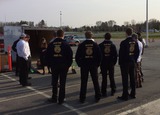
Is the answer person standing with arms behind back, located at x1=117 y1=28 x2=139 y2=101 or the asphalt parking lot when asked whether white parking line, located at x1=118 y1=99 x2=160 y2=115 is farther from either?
person standing with arms behind back, located at x1=117 y1=28 x2=139 y2=101

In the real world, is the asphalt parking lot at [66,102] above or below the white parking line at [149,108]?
above

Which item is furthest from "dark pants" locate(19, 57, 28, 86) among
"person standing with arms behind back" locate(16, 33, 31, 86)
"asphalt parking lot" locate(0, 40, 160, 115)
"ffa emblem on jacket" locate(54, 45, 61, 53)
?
"ffa emblem on jacket" locate(54, 45, 61, 53)

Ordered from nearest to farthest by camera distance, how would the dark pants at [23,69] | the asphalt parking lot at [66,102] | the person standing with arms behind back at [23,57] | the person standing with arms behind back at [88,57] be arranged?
1. the asphalt parking lot at [66,102]
2. the person standing with arms behind back at [88,57]
3. the person standing with arms behind back at [23,57]
4. the dark pants at [23,69]

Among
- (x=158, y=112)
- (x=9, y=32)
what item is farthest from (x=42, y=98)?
(x=9, y=32)

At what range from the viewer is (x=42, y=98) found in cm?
879

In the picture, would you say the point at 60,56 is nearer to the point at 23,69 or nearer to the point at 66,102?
the point at 66,102

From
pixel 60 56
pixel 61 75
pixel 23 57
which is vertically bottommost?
pixel 61 75

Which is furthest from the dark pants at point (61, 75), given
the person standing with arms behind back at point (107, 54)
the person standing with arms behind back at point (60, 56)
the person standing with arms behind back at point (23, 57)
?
the person standing with arms behind back at point (23, 57)

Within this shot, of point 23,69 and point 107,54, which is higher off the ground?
point 107,54

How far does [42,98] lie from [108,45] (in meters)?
2.58

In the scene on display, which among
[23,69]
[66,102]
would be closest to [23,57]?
[23,69]

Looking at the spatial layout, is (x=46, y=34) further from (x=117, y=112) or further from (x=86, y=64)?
(x=117, y=112)

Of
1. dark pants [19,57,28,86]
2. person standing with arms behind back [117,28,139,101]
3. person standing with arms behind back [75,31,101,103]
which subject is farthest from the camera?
dark pants [19,57,28,86]

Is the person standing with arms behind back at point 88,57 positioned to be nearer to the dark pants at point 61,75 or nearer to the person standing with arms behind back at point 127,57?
the dark pants at point 61,75
